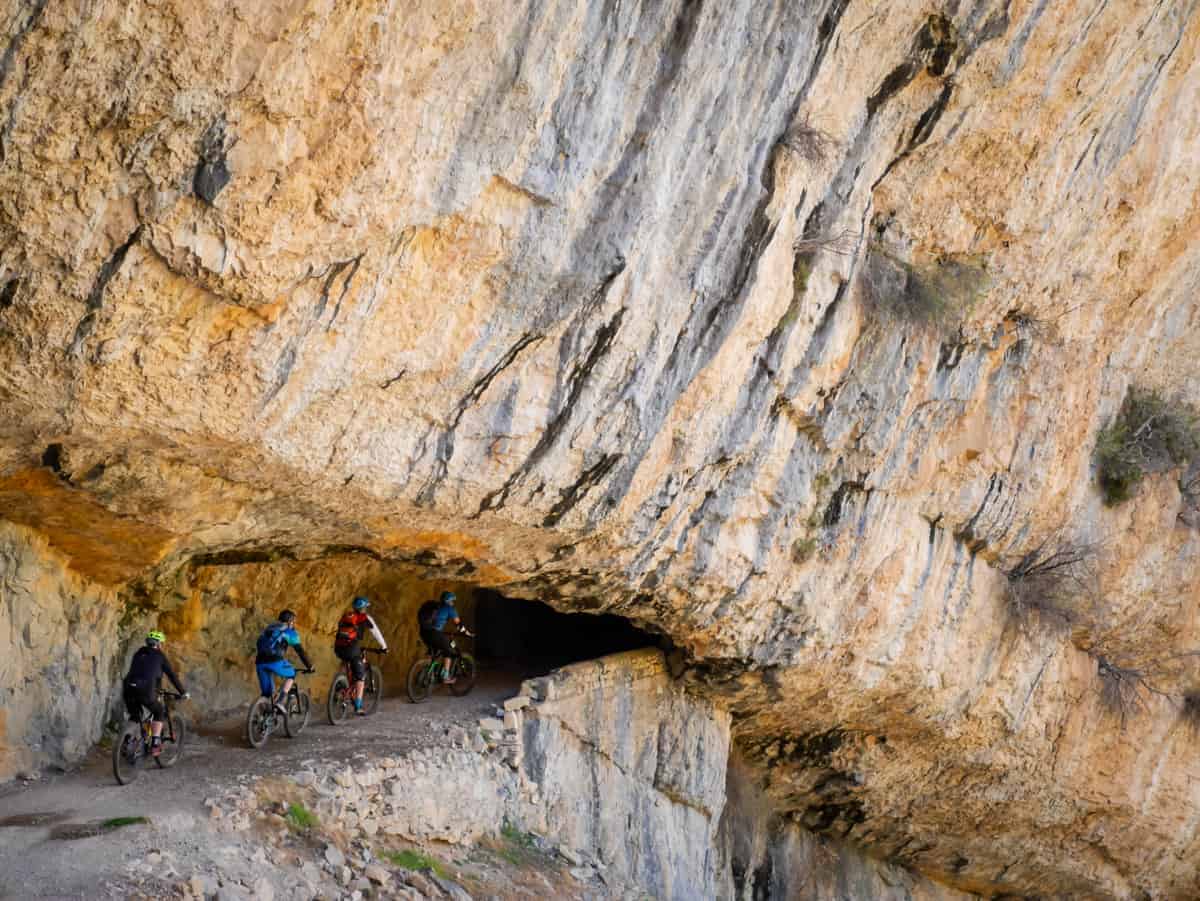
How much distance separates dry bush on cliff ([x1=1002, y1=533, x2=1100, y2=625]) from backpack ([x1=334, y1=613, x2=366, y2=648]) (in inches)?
318

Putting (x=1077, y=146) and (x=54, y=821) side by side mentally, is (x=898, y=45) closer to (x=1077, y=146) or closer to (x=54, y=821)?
(x=1077, y=146)

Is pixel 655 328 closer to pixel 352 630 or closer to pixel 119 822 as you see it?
pixel 352 630

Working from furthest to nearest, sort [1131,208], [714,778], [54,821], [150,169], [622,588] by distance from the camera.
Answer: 1. [714,778]
2. [1131,208]
3. [622,588]
4. [54,821]
5. [150,169]

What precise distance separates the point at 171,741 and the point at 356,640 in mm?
2662

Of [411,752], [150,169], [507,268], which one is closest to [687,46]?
[507,268]

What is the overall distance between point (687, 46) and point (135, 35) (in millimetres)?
4121

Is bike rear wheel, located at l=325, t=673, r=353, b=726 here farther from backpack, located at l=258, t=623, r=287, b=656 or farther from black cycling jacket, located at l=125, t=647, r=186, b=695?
black cycling jacket, located at l=125, t=647, r=186, b=695

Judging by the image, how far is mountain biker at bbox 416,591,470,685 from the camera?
1466 centimetres

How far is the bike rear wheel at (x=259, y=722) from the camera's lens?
1196 cm

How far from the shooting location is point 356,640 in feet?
44.1

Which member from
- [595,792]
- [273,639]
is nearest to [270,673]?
[273,639]

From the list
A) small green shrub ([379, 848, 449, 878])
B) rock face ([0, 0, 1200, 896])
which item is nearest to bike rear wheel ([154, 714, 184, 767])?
rock face ([0, 0, 1200, 896])

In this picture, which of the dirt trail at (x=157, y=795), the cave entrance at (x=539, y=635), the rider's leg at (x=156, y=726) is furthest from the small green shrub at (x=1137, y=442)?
the rider's leg at (x=156, y=726)

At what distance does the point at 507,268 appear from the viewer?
9562mm
